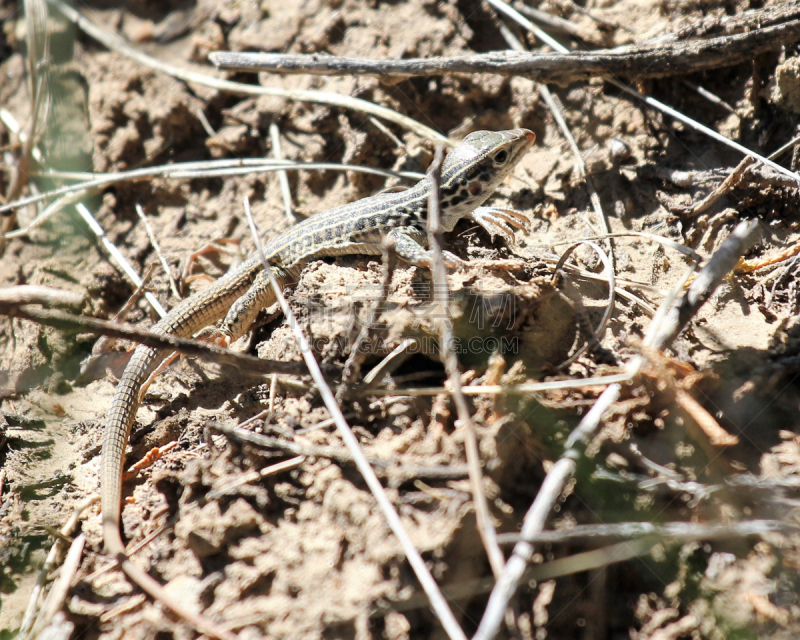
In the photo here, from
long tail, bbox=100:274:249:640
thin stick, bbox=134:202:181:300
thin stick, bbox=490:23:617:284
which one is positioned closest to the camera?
long tail, bbox=100:274:249:640

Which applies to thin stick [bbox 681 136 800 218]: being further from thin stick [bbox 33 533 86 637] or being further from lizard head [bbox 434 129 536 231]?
thin stick [bbox 33 533 86 637]

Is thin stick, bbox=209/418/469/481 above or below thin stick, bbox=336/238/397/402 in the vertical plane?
below

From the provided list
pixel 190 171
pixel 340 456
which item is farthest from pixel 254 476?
pixel 190 171

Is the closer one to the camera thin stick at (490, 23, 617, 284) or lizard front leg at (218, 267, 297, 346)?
thin stick at (490, 23, 617, 284)

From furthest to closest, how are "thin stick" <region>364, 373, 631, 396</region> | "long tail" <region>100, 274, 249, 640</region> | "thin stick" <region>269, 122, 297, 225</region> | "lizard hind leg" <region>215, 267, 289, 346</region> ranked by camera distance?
"thin stick" <region>269, 122, 297, 225</region> < "lizard hind leg" <region>215, 267, 289, 346</region> < "long tail" <region>100, 274, 249, 640</region> < "thin stick" <region>364, 373, 631, 396</region>

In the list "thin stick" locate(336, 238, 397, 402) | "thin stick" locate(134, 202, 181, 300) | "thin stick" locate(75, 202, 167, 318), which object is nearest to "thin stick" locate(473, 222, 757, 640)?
"thin stick" locate(336, 238, 397, 402)

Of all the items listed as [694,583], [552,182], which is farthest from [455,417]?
[552,182]

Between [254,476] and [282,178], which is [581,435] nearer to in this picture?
[254,476]
